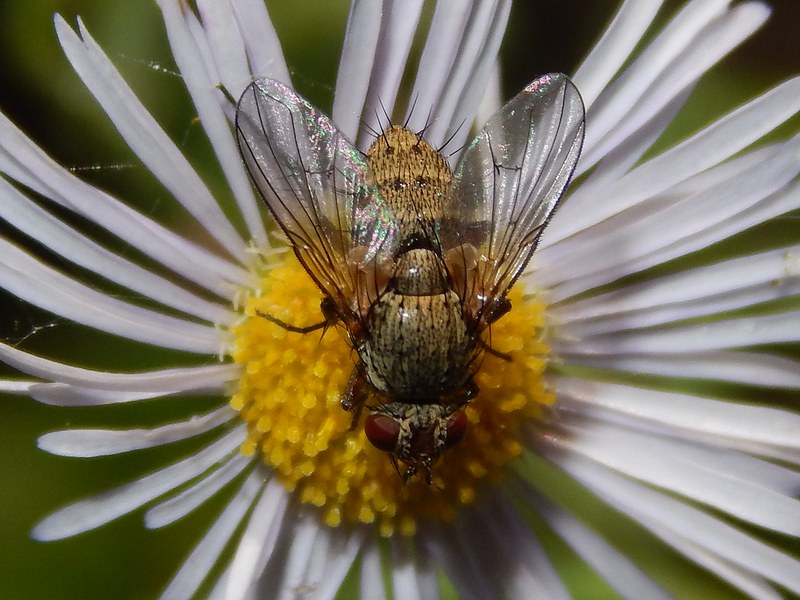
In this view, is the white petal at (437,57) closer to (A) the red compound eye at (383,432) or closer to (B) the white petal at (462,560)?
(A) the red compound eye at (383,432)

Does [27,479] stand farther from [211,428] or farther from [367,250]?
[367,250]

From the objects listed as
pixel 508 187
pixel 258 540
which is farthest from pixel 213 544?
pixel 508 187

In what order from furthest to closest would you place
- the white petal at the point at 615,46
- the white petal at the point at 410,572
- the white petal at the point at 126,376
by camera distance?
the white petal at the point at 410,572 → the white petal at the point at 615,46 → the white petal at the point at 126,376

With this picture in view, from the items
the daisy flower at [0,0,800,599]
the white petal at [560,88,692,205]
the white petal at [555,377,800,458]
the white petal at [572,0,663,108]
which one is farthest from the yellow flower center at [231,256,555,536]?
the white petal at [572,0,663,108]

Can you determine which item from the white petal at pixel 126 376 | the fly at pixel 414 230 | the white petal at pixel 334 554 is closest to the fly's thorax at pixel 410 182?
the fly at pixel 414 230

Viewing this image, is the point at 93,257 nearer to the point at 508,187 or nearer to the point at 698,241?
the point at 508,187

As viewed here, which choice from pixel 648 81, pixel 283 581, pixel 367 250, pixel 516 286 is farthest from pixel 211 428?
pixel 648 81

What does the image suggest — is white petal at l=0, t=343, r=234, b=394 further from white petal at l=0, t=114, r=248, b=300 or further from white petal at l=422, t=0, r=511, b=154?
white petal at l=422, t=0, r=511, b=154
